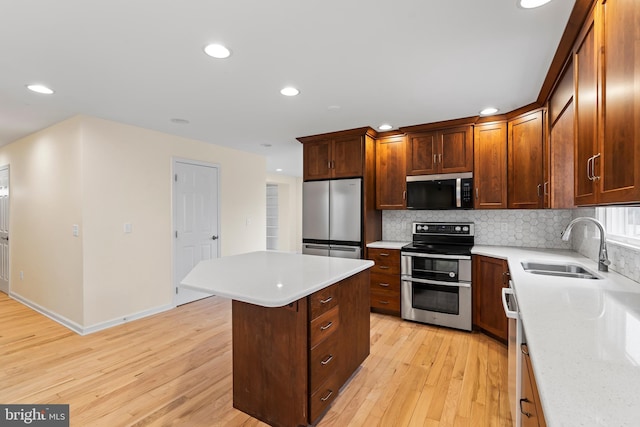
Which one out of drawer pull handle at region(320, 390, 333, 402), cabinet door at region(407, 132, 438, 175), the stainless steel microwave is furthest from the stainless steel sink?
drawer pull handle at region(320, 390, 333, 402)

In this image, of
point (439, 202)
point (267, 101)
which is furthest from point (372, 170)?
point (267, 101)

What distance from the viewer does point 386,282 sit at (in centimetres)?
372

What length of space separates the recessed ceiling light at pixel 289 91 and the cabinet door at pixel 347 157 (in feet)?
4.50

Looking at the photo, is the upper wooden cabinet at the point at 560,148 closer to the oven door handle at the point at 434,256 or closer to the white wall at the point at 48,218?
the oven door handle at the point at 434,256

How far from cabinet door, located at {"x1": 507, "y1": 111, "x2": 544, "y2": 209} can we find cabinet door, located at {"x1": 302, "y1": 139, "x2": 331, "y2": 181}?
2.11 m

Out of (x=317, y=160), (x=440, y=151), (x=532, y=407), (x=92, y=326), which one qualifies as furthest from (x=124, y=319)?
(x=440, y=151)

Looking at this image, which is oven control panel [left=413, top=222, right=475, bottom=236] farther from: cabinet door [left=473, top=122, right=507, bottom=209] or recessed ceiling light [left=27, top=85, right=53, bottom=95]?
recessed ceiling light [left=27, top=85, right=53, bottom=95]

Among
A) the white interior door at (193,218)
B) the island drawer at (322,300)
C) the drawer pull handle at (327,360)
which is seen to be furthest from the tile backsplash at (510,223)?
the white interior door at (193,218)

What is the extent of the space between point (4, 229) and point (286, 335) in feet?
18.6

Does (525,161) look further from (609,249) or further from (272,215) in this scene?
(272,215)

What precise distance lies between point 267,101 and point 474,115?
223 cm

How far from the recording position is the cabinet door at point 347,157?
12.7 feet

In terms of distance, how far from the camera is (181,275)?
422 cm

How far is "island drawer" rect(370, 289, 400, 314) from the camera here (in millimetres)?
3672
